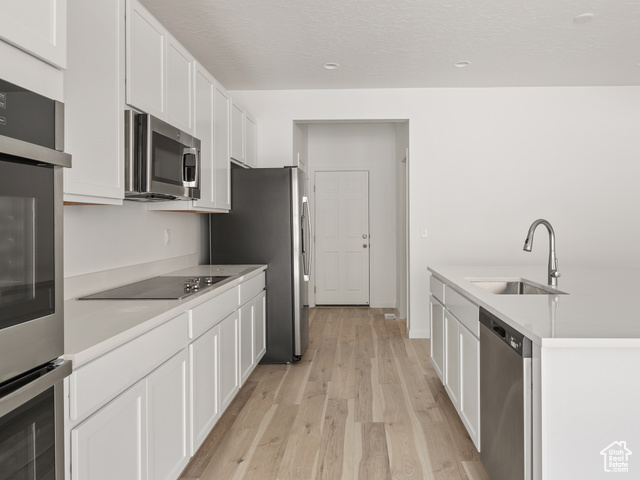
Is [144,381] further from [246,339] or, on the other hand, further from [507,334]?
[246,339]

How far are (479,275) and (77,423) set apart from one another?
2.49m

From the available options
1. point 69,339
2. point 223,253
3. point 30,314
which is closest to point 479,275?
point 223,253

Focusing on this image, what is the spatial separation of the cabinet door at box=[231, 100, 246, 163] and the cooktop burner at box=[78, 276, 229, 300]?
1455 mm

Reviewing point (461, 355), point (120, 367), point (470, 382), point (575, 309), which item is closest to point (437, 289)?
point (461, 355)

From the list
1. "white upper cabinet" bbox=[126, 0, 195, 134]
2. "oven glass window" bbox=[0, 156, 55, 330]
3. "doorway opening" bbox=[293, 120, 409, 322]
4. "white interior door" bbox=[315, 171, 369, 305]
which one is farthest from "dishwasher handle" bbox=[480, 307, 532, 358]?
"white interior door" bbox=[315, 171, 369, 305]

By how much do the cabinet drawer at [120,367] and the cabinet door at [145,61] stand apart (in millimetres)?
1038

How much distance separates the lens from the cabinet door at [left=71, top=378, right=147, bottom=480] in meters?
1.35

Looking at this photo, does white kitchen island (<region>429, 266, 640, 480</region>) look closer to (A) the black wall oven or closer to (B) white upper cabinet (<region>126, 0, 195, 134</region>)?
(A) the black wall oven

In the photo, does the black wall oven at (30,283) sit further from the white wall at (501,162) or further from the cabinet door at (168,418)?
the white wall at (501,162)

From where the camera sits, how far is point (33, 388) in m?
1.05

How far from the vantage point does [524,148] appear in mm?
5070

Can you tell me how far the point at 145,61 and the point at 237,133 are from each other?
6.23 feet

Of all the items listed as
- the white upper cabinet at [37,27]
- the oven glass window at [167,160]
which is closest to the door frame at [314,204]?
the oven glass window at [167,160]

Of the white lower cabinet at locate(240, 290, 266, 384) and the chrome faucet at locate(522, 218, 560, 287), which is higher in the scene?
the chrome faucet at locate(522, 218, 560, 287)
